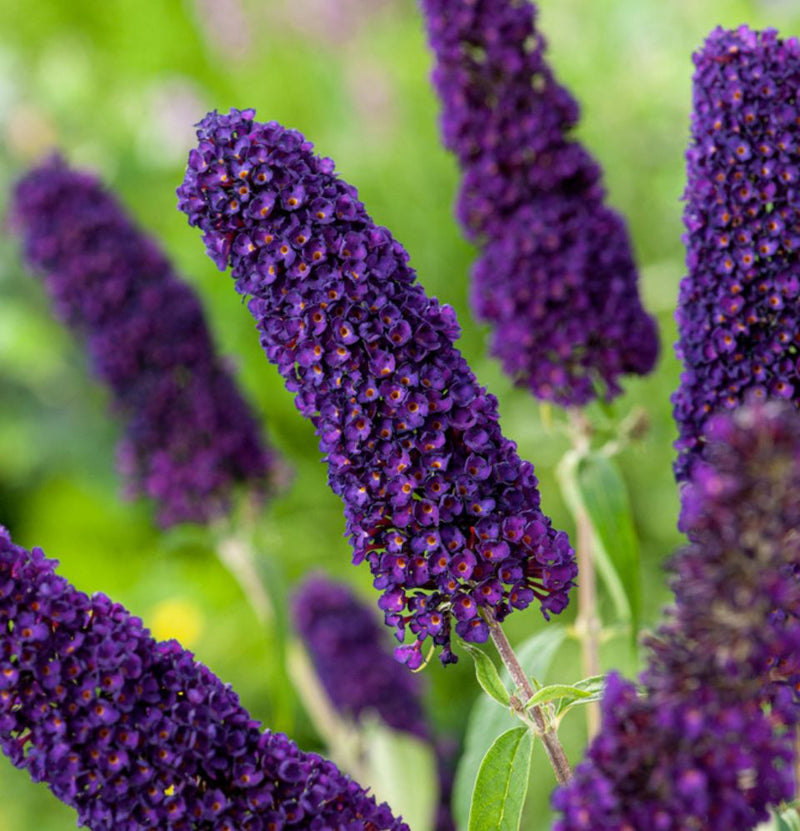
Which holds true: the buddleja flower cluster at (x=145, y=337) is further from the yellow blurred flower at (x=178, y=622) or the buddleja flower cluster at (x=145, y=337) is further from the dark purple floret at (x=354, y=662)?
the yellow blurred flower at (x=178, y=622)

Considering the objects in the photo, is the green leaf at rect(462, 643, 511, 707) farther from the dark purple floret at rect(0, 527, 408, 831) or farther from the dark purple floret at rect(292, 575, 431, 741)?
the dark purple floret at rect(292, 575, 431, 741)

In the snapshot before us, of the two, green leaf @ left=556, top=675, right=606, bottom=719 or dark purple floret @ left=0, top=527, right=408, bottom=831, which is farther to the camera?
green leaf @ left=556, top=675, right=606, bottom=719

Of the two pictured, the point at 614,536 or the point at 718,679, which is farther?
the point at 614,536

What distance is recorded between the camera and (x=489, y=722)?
7.02 ft

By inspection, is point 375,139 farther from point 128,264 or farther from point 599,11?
point 128,264

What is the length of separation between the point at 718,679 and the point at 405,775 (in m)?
2.09

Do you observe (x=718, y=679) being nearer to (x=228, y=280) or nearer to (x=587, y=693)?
(x=587, y=693)

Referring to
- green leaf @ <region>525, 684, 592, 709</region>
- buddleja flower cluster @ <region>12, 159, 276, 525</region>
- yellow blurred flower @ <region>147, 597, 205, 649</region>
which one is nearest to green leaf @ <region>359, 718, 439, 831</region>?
buddleja flower cluster @ <region>12, 159, 276, 525</region>

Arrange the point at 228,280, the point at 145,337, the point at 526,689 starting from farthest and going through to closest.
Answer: the point at 228,280 < the point at 145,337 < the point at 526,689

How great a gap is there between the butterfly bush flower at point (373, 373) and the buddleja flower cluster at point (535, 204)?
81 centimetres

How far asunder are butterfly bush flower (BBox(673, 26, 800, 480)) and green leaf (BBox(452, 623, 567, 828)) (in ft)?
2.22

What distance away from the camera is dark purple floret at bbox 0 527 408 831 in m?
1.24

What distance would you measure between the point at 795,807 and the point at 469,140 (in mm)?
1265

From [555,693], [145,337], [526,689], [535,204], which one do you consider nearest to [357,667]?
[145,337]
